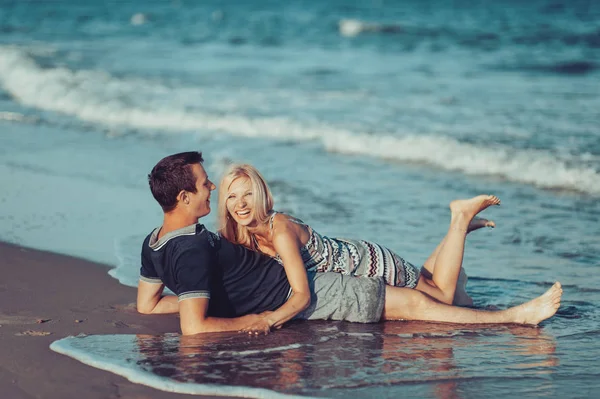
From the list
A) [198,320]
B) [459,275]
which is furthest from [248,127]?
[198,320]

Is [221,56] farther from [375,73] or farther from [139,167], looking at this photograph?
[139,167]

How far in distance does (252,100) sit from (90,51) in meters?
10.3

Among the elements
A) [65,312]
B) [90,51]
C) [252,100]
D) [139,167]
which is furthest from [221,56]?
[65,312]

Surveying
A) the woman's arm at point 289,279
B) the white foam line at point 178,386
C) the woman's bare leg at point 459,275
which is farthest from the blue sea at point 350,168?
the woman's bare leg at point 459,275

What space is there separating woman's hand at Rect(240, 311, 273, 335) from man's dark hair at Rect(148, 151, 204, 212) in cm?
82

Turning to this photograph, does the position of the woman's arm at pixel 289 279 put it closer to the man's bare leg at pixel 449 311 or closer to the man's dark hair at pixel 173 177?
the man's dark hair at pixel 173 177

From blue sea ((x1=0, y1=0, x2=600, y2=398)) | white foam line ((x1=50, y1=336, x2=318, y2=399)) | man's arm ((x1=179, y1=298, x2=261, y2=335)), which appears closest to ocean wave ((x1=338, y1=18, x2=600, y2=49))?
blue sea ((x1=0, y1=0, x2=600, y2=398))

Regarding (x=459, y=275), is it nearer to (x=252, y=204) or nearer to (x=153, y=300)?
(x=252, y=204)

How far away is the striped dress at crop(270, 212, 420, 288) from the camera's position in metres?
5.33

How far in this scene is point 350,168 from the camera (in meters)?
10.5

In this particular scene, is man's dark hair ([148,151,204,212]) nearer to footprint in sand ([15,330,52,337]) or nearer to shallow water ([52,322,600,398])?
shallow water ([52,322,600,398])

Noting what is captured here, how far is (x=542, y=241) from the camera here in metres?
7.37

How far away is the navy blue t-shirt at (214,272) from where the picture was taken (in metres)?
4.82

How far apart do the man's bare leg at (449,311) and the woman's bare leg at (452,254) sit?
202 millimetres
